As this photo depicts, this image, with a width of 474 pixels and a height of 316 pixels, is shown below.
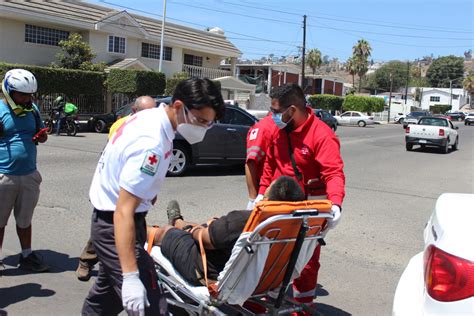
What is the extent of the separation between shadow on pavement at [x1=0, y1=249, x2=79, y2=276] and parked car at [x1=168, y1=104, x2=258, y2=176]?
5651 mm

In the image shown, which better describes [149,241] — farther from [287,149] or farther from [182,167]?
[182,167]

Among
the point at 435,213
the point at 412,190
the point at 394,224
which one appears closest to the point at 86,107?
the point at 412,190

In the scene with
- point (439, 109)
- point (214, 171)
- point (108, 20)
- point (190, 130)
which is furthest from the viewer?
point (439, 109)

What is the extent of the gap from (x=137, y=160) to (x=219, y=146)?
9.09 m

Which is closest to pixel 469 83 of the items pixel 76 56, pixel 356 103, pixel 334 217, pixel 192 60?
pixel 356 103

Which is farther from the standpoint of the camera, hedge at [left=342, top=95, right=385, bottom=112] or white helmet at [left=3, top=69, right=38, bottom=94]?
hedge at [left=342, top=95, right=385, bottom=112]

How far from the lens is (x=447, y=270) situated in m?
2.39

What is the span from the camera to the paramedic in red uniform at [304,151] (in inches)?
157

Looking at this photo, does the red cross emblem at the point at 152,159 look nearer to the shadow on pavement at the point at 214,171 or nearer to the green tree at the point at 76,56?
the shadow on pavement at the point at 214,171

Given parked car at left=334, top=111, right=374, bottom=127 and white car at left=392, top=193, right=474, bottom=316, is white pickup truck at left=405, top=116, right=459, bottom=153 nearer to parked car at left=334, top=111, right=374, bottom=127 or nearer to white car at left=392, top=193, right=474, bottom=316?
white car at left=392, top=193, right=474, bottom=316

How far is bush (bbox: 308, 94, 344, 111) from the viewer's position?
53125mm

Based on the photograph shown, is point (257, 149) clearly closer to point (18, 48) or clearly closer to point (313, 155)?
point (313, 155)

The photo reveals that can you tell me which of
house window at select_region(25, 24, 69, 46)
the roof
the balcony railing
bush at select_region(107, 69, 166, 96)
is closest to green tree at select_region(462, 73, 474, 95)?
the roof

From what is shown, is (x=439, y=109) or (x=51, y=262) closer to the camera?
(x=51, y=262)
